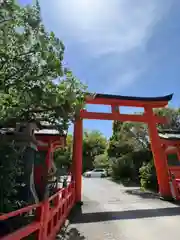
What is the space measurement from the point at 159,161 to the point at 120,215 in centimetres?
445

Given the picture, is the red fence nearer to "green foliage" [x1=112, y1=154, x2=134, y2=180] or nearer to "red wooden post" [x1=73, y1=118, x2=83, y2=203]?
"red wooden post" [x1=73, y1=118, x2=83, y2=203]

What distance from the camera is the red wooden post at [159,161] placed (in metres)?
11.3

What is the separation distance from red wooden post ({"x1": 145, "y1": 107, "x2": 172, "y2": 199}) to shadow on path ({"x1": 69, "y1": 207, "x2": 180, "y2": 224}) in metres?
2.24

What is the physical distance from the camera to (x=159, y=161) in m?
11.6

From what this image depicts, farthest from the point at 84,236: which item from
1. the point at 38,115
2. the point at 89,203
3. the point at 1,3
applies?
the point at 1,3

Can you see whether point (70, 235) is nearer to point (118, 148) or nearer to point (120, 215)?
point (120, 215)

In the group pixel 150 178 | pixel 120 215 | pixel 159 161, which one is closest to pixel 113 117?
pixel 159 161

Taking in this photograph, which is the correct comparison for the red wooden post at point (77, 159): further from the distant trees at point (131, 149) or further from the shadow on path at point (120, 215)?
the distant trees at point (131, 149)

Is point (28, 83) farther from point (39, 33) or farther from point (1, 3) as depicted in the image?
point (1, 3)

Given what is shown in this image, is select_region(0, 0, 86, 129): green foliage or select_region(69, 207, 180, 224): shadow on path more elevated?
select_region(0, 0, 86, 129): green foliage

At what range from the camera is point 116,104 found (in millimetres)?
11883

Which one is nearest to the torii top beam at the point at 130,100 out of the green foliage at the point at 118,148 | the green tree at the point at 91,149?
the green foliage at the point at 118,148

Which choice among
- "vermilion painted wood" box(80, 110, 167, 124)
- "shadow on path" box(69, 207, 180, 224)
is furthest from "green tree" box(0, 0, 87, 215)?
"vermilion painted wood" box(80, 110, 167, 124)

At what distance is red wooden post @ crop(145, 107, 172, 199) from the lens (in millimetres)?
11297
